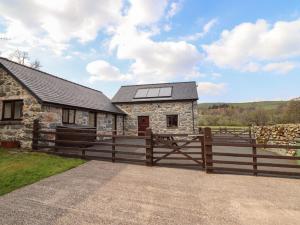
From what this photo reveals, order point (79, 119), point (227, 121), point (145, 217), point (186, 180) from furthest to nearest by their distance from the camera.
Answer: point (227, 121)
point (79, 119)
point (186, 180)
point (145, 217)

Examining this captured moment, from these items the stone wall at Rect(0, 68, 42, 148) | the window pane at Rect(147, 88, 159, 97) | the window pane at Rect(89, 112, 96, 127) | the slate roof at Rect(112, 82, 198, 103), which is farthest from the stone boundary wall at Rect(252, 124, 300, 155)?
the stone wall at Rect(0, 68, 42, 148)

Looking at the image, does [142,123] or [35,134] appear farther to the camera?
[142,123]

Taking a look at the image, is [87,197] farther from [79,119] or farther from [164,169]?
[79,119]

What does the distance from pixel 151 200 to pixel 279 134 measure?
13088 mm

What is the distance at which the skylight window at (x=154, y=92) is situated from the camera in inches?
910

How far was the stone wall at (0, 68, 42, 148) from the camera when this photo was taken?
11516mm

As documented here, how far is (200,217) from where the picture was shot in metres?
4.54

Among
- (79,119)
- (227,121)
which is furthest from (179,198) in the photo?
(227,121)

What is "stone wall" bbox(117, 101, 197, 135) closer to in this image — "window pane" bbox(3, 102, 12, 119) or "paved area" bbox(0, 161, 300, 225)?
"window pane" bbox(3, 102, 12, 119)

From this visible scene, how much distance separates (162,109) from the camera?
73.1ft

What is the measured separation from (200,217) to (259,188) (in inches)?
116

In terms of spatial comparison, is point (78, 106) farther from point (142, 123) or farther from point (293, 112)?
point (293, 112)

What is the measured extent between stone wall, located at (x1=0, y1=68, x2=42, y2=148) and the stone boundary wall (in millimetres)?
13217

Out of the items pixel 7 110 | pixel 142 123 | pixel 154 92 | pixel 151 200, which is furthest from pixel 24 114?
pixel 154 92
